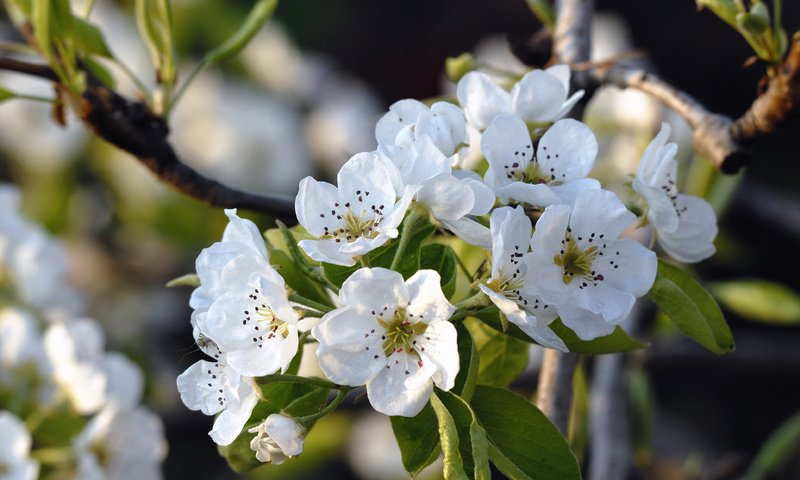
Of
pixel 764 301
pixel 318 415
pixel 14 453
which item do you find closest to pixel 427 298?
pixel 318 415

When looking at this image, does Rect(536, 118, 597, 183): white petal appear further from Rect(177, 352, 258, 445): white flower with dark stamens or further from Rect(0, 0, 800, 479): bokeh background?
Rect(0, 0, 800, 479): bokeh background

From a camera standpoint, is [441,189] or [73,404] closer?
[441,189]

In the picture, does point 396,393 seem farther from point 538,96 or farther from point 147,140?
point 147,140

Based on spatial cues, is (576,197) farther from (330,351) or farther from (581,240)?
(330,351)

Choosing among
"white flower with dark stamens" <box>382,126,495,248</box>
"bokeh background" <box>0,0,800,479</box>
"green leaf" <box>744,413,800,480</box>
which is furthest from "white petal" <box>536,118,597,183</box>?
"bokeh background" <box>0,0,800,479</box>

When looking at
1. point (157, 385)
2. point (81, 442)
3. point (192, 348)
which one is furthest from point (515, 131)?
point (157, 385)
